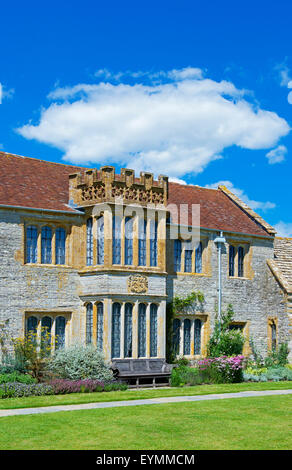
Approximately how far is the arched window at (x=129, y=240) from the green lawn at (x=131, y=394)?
5.34m

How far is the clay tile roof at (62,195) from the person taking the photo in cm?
2489

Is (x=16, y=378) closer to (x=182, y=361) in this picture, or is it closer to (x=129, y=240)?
(x=129, y=240)

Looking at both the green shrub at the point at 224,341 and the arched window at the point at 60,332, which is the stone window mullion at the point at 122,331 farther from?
the green shrub at the point at 224,341

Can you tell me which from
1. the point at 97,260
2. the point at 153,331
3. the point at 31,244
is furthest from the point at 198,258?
the point at 31,244

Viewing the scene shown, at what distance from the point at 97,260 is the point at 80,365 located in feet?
14.9

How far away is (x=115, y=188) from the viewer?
2478cm

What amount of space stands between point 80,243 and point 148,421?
11.7 m

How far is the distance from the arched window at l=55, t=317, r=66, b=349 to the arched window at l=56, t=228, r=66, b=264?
7.41ft

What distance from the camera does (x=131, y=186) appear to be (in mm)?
25266

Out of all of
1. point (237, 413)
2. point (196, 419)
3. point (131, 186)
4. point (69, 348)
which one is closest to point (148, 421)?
point (196, 419)

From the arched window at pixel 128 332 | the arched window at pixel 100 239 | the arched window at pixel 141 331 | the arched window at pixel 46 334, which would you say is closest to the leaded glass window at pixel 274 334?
the arched window at pixel 141 331

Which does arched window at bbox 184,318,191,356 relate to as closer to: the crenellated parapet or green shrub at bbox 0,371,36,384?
the crenellated parapet

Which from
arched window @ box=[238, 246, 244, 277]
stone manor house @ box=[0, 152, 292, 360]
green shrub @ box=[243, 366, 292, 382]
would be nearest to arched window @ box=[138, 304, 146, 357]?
stone manor house @ box=[0, 152, 292, 360]
